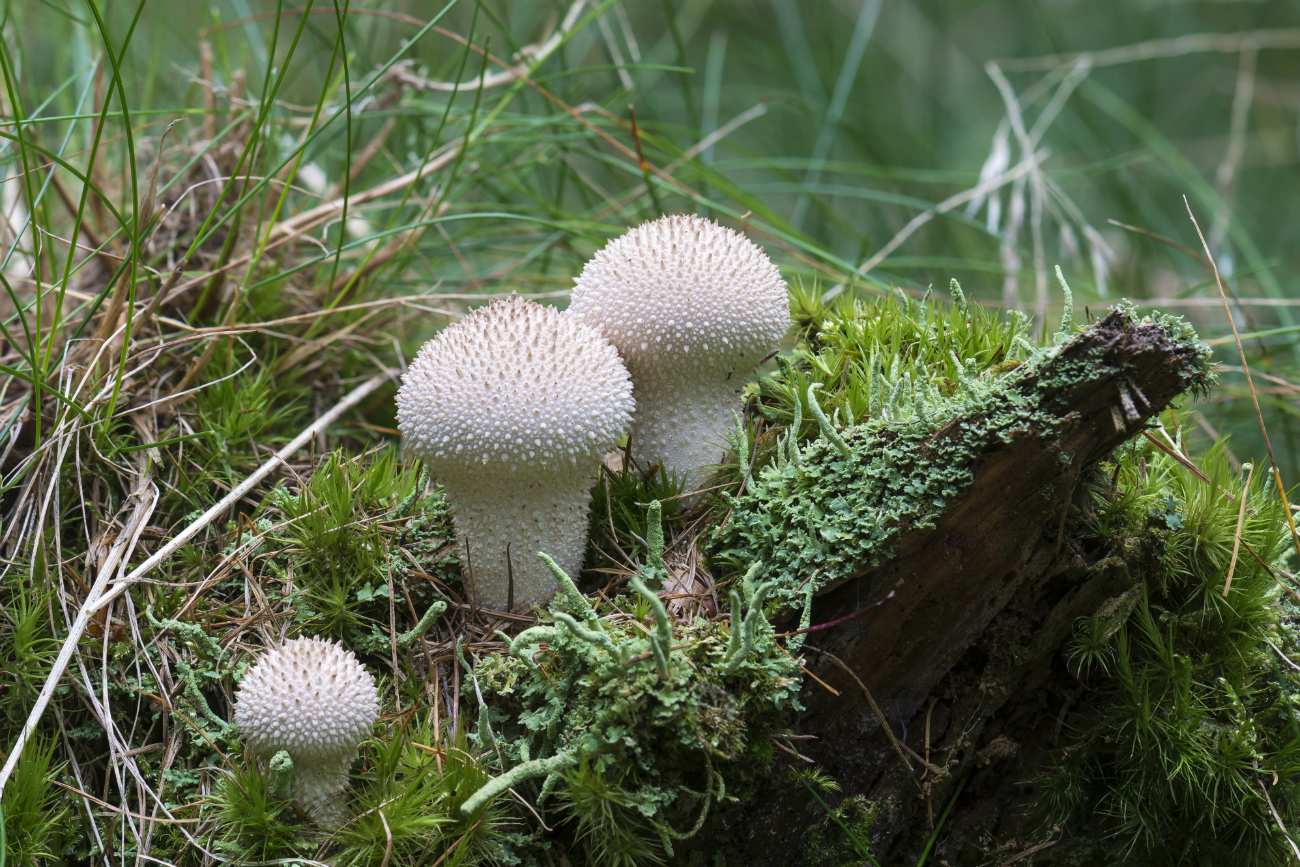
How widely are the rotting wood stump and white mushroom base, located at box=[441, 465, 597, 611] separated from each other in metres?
0.62

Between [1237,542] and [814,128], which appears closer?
[1237,542]

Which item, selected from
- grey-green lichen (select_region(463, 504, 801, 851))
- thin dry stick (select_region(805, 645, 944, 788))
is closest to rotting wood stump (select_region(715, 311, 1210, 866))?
thin dry stick (select_region(805, 645, 944, 788))

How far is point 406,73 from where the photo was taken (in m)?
3.43

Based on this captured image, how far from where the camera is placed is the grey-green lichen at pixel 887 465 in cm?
188

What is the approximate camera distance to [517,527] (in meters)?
2.10

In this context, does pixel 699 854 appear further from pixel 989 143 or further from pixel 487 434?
pixel 989 143

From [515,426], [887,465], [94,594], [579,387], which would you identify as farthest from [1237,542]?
[94,594]

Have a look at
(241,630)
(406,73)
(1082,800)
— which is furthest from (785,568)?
(406,73)

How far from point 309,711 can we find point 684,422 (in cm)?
112

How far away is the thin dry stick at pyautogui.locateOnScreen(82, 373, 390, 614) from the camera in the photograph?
2.02 m

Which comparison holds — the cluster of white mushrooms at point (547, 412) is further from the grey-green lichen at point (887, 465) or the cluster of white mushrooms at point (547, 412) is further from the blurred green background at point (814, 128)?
the blurred green background at point (814, 128)

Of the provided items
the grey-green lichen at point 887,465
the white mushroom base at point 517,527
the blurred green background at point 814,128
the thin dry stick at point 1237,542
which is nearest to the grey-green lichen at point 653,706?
the grey-green lichen at point 887,465

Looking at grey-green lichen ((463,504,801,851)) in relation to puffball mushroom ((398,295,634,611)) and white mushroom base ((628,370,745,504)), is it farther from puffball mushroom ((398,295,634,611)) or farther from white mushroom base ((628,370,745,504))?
white mushroom base ((628,370,745,504))

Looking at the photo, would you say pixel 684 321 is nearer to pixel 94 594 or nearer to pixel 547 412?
pixel 547 412
